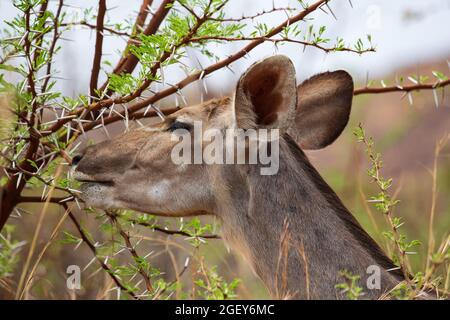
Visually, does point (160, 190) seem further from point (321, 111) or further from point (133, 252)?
point (321, 111)

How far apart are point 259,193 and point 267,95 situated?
589 mm

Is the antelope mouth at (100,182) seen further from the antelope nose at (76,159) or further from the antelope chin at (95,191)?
the antelope nose at (76,159)

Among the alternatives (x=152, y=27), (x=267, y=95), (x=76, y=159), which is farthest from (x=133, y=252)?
(x=152, y=27)

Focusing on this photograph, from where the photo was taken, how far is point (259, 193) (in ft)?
17.1

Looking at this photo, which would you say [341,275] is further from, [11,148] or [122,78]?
[11,148]

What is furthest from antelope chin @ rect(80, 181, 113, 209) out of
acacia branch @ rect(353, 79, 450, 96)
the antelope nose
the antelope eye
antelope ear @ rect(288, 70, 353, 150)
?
acacia branch @ rect(353, 79, 450, 96)

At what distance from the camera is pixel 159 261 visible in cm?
1038

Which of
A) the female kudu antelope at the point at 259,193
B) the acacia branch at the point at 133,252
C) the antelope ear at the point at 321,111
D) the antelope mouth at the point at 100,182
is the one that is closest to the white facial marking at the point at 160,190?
the female kudu antelope at the point at 259,193

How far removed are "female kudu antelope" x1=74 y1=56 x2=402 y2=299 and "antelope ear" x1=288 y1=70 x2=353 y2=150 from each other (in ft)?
0.80

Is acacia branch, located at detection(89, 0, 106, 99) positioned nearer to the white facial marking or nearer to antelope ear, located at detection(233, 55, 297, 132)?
the white facial marking

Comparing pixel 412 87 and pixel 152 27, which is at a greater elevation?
pixel 152 27

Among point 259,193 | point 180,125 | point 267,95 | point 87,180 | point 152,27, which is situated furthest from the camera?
point 152,27

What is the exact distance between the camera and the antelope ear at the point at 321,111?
19.3 ft
